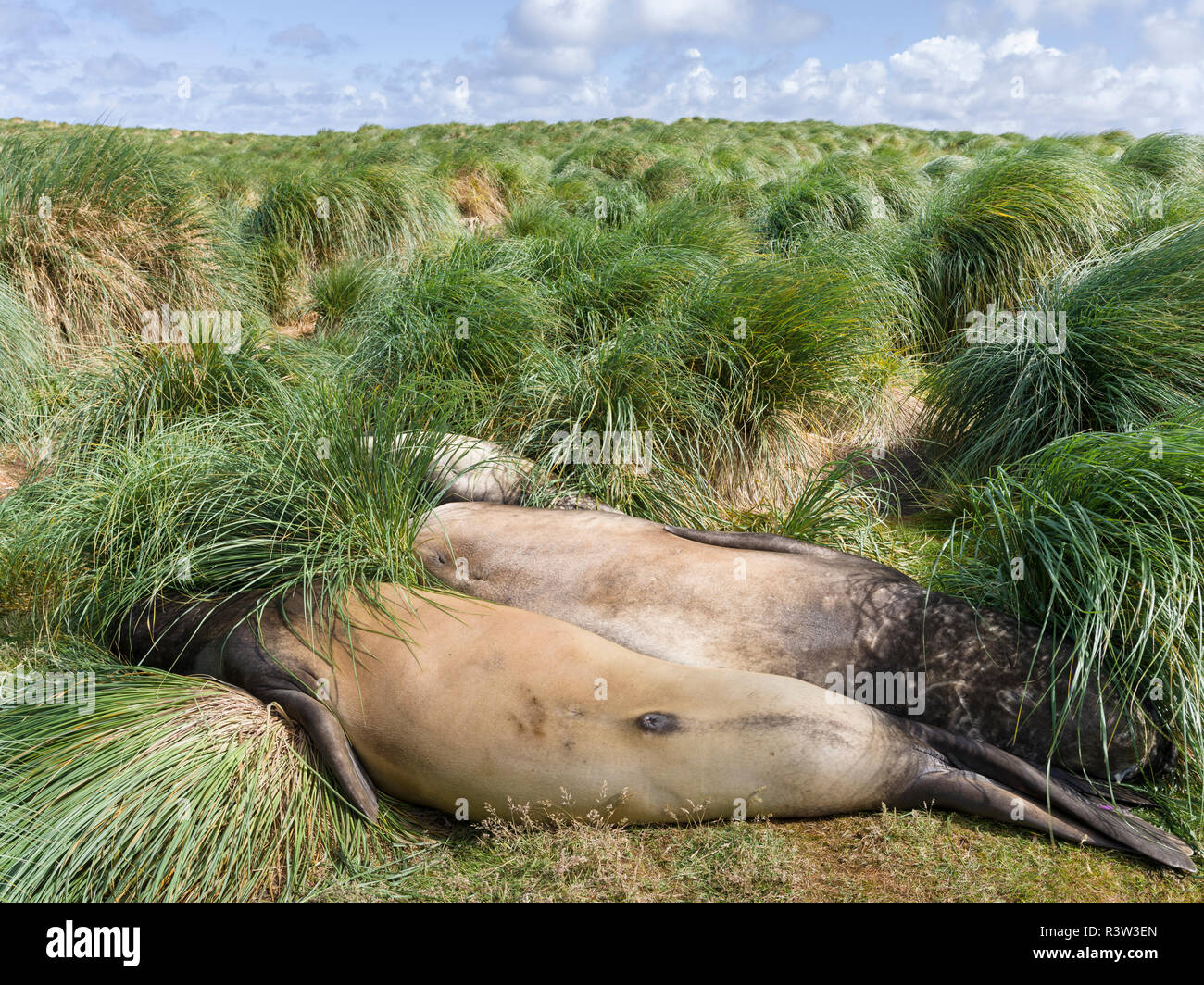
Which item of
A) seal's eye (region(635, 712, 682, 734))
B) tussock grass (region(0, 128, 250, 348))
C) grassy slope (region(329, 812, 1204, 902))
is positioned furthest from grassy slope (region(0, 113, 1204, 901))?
tussock grass (region(0, 128, 250, 348))

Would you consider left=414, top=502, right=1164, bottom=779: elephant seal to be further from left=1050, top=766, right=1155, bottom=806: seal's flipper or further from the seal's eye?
the seal's eye

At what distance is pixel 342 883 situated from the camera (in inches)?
108

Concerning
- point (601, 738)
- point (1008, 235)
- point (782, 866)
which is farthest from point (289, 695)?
point (1008, 235)

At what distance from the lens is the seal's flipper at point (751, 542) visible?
379 centimetres

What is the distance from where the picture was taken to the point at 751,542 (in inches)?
152

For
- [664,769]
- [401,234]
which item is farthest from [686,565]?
[401,234]

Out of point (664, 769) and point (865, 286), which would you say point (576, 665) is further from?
point (865, 286)

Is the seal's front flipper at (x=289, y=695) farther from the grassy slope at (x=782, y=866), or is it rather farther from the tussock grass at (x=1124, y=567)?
the tussock grass at (x=1124, y=567)

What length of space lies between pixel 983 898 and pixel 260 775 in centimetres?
221

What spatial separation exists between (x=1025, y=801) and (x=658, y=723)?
1.19 m

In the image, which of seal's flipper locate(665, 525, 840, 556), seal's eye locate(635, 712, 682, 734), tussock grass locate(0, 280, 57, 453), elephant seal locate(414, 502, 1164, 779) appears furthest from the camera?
tussock grass locate(0, 280, 57, 453)

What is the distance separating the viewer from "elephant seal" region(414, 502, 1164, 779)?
306cm

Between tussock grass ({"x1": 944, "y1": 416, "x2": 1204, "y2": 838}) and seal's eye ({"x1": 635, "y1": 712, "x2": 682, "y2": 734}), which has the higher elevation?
tussock grass ({"x1": 944, "y1": 416, "x2": 1204, "y2": 838})

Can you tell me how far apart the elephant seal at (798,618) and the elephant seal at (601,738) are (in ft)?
0.60
